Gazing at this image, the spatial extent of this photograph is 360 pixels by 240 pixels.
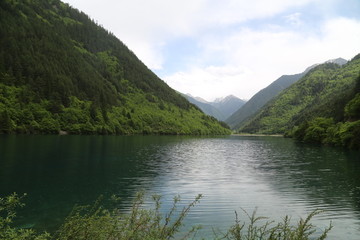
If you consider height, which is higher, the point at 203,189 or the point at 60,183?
the point at 60,183

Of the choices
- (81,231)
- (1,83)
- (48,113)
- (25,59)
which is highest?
(25,59)

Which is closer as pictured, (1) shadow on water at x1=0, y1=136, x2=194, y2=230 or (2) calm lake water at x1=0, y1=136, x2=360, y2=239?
(1) shadow on water at x1=0, y1=136, x2=194, y2=230

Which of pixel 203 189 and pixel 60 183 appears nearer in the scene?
pixel 60 183

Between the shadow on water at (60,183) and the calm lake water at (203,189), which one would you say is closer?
the shadow on water at (60,183)

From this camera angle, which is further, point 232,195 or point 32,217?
point 232,195

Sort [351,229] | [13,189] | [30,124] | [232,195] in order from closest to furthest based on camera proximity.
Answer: [351,229]
[13,189]
[232,195]
[30,124]

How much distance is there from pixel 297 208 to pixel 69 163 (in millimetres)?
38368

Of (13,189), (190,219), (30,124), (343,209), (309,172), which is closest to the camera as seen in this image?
(190,219)

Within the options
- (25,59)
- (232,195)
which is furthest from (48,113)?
(232,195)

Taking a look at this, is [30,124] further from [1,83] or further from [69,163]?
[69,163]

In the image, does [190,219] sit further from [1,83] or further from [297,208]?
[1,83]

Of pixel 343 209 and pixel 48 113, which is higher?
pixel 48 113

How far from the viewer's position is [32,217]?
2067cm

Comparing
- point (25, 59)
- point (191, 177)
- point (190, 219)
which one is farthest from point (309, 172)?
point (25, 59)
